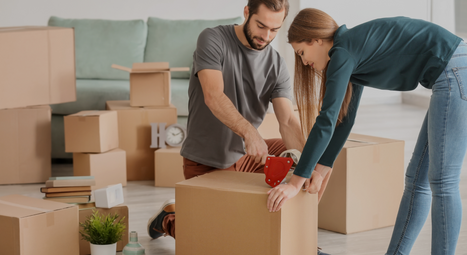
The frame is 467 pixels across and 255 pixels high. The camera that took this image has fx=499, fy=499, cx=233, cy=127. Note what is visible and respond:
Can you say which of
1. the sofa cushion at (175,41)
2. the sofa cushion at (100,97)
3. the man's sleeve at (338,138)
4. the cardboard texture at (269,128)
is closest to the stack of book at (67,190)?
the man's sleeve at (338,138)

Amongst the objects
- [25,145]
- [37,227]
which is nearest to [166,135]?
[25,145]

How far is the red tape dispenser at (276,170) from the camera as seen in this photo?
144 cm

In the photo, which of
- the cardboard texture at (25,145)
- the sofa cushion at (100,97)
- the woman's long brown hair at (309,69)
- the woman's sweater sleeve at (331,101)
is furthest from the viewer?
the sofa cushion at (100,97)

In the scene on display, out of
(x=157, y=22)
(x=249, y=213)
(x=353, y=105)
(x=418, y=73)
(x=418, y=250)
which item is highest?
(x=157, y=22)

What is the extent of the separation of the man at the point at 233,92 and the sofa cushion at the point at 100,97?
141cm

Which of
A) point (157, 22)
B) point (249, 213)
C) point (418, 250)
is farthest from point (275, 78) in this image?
point (157, 22)

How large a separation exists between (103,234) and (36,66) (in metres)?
0.75

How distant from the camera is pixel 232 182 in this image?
150 centimetres

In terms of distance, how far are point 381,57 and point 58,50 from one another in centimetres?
133

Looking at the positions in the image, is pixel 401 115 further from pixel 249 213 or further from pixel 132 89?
pixel 249 213

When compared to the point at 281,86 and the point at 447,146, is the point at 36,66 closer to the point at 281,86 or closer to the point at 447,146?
the point at 281,86

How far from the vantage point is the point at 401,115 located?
5246 millimetres

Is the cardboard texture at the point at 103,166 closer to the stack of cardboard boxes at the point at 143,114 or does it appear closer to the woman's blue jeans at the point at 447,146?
the stack of cardboard boxes at the point at 143,114

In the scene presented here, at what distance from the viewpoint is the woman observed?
4.42ft
